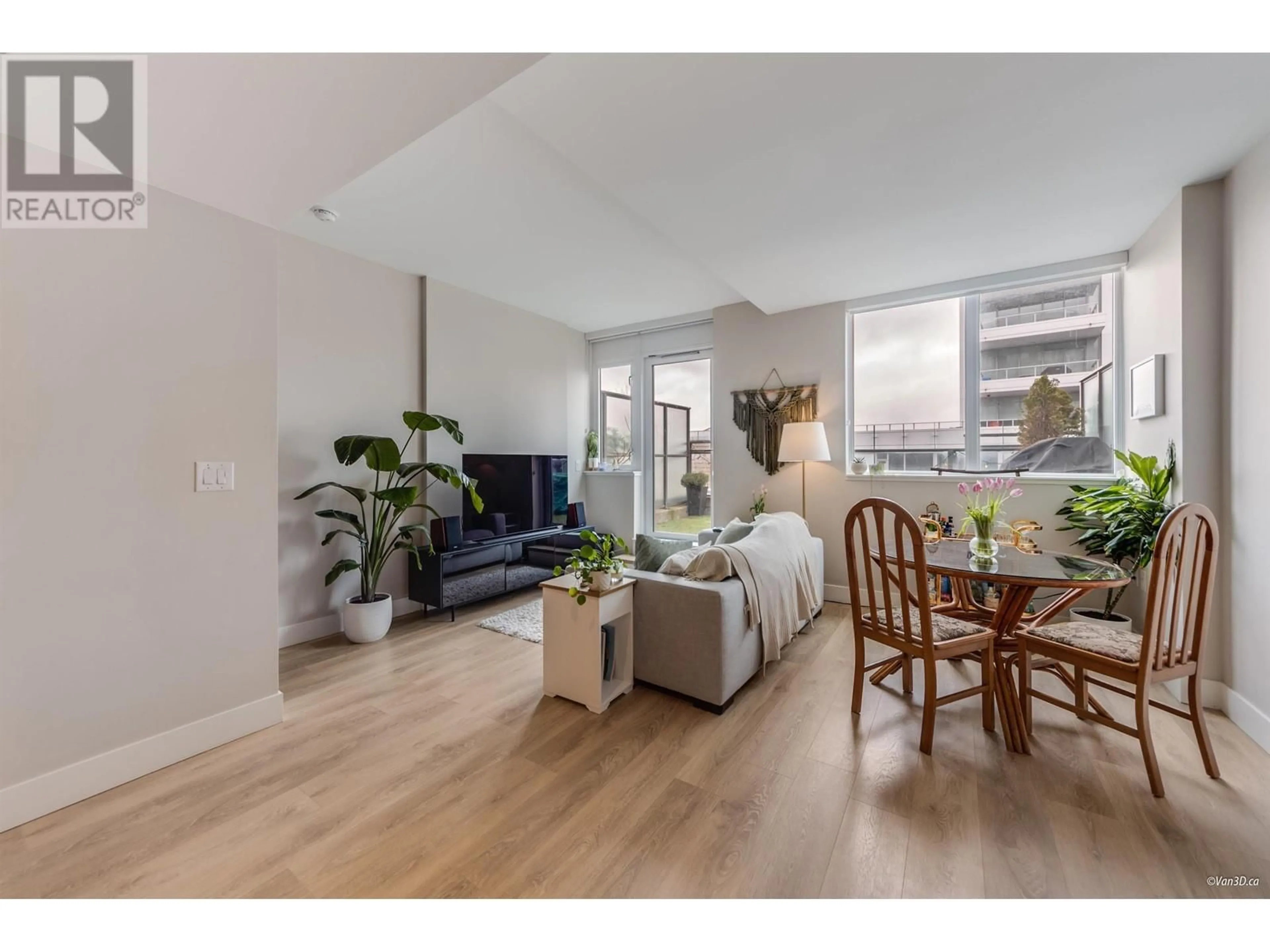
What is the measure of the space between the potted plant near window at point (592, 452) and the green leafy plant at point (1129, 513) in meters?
4.02

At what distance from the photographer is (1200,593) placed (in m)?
1.75

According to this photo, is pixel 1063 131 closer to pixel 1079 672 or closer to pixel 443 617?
pixel 1079 672

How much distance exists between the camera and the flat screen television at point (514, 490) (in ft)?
13.4

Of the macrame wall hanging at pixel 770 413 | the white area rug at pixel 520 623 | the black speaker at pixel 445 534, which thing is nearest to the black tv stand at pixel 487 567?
the black speaker at pixel 445 534

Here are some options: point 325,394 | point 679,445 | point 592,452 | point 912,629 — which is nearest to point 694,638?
point 912,629

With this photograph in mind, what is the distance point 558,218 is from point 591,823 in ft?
9.97

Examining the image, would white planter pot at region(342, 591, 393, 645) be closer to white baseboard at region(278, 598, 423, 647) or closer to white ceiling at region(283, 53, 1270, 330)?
white baseboard at region(278, 598, 423, 647)

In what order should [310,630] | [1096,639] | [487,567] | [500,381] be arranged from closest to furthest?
[1096,639] → [310,630] → [487,567] → [500,381]

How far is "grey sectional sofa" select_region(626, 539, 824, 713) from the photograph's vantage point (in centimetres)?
221

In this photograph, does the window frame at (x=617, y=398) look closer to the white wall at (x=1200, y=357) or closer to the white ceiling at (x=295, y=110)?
the white ceiling at (x=295, y=110)

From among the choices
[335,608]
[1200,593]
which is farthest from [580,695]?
[1200,593]

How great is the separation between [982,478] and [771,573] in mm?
2127

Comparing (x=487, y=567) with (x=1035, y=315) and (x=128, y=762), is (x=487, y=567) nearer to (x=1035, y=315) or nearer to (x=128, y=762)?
(x=128, y=762)

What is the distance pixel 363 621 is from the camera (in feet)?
10.3
